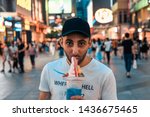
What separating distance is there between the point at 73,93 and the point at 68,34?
15.0 inches

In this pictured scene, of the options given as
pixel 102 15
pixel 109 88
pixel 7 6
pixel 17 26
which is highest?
pixel 7 6

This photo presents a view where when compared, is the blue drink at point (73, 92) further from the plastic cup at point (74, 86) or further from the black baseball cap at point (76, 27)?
the black baseball cap at point (76, 27)

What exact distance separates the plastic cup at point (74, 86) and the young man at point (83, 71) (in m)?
0.13

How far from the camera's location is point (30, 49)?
23.0m

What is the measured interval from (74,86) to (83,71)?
0.28m

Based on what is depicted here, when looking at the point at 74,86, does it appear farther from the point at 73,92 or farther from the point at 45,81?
the point at 45,81

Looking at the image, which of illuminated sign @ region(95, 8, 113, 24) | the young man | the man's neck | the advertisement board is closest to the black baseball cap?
the young man

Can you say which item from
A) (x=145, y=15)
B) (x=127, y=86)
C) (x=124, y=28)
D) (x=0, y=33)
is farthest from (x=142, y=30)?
(x=127, y=86)

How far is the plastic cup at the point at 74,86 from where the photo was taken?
2576mm

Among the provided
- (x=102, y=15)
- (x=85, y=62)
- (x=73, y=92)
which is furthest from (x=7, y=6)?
(x=73, y=92)

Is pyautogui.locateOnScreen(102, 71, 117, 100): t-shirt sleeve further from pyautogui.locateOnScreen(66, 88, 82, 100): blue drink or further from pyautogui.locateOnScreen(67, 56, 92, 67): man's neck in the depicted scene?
pyautogui.locateOnScreen(66, 88, 82, 100): blue drink

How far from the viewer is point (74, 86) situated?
257 cm

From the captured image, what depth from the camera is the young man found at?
8.99 feet

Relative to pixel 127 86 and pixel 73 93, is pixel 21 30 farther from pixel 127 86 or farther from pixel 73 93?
pixel 73 93
